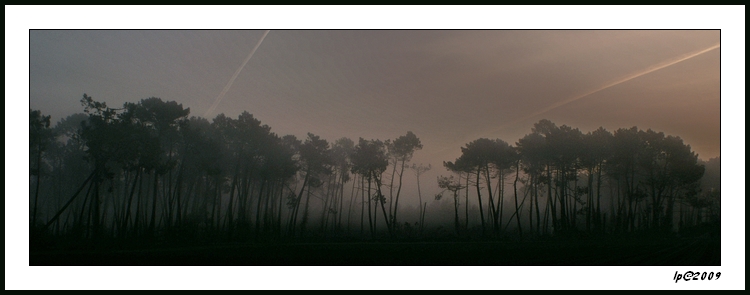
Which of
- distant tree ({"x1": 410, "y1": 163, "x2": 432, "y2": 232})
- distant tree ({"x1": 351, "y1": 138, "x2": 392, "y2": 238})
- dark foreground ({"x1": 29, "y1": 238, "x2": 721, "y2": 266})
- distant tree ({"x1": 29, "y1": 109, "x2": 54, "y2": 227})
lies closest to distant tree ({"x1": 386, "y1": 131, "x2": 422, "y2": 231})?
distant tree ({"x1": 351, "y1": 138, "x2": 392, "y2": 238})

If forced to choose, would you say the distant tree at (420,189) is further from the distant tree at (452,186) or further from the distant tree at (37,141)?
the distant tree at (37,141)

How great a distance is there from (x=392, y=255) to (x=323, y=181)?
16.5 ft

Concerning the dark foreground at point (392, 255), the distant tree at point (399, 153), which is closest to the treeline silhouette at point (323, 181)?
the distant tree at point (399, 153)

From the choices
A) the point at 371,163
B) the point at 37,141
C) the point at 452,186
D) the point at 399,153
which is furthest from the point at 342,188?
the point at 37,141

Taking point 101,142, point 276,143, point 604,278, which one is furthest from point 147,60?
point 604,278

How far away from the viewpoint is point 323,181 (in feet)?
52.4

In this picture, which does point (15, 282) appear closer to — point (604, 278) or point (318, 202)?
point (318, 202)

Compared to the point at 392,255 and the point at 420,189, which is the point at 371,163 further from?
the point at 392,255

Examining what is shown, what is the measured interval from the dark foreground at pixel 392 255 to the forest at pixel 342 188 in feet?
0.66

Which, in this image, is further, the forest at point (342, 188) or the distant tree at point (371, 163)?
the distant tree at point (371, 163)

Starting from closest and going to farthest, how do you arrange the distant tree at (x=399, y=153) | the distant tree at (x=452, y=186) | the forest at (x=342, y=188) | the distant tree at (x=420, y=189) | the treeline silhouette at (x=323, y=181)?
1. the forest at (x=342, y=188)
2. the treeline silhouette at (x=323, y=181)
3. the distant tree at (x=399, y=153)
4. the distant tree at (x=420, y=189)
5. the distant tree at (x=452, y=186)

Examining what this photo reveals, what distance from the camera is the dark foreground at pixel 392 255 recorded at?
35.0 ft

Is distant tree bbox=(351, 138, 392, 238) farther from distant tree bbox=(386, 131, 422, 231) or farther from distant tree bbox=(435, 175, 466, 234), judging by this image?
distant tree bbox=(435, 175, 466, 234)

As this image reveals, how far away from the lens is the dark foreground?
1068cm
